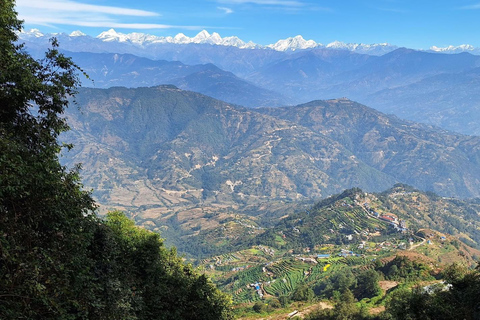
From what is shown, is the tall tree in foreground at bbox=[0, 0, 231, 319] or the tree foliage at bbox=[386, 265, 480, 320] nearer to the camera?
the tall tree in foreground at bbox=[0, 0, 231, 319]

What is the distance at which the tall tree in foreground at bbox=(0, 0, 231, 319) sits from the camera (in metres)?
11.3

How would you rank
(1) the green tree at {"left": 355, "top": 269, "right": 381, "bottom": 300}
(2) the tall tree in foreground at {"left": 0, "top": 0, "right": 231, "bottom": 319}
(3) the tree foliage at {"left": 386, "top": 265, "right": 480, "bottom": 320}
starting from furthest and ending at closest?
1. (1) the green tree at {"left": 355, "top": 269, "right": 381, "bottom": 300}
2. (3) the tree foliage at {"left": 386, "top": 265, "right": 480, "bottom": 320}
3. (2) the tall tree in foreground at {"left": 0, "top": 0, "right": 231, "bottom": 319}

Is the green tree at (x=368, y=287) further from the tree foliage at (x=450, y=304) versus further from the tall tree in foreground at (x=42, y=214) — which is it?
the tall tree in foreground at (x=42, y=214)

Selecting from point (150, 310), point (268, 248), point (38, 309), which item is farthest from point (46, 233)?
point (268, 248)

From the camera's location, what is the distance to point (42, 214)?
1387 centimetres

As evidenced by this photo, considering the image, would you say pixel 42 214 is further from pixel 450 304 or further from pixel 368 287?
pixel 368 287

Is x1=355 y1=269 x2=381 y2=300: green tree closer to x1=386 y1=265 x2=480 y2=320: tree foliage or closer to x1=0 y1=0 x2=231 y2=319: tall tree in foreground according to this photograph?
x1=386 y1=265 x2=480 y2=320: tree foliage

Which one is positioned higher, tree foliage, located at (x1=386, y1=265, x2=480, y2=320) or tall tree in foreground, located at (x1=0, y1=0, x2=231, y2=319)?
tall tree in foreground, located at (x1=0, y1=0, x2=231, y2=319)

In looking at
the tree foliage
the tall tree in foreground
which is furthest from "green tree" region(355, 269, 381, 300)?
the tall tree in foreground

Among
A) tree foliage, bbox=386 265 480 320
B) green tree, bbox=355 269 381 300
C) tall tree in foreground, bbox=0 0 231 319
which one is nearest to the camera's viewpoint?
tall tree in foreground, bbox=0 0 231 319

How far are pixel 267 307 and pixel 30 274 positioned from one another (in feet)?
229

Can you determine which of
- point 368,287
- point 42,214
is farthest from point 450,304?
point 368,287

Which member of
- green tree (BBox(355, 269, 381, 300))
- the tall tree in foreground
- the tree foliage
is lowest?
green tree (BBox(355, 269, 381, 300))

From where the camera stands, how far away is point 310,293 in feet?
255
